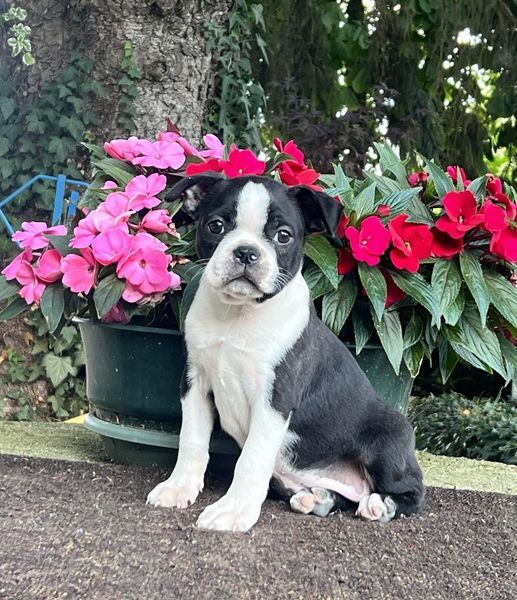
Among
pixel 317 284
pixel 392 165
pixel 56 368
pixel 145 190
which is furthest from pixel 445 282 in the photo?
pixel 56 368

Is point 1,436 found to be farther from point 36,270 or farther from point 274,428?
point 274,428

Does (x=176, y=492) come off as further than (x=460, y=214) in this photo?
No

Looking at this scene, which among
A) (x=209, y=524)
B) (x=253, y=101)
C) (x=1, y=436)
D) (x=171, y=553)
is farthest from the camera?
(x=253, y=101)

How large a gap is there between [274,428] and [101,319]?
106 centimetres

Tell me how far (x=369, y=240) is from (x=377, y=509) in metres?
1.15

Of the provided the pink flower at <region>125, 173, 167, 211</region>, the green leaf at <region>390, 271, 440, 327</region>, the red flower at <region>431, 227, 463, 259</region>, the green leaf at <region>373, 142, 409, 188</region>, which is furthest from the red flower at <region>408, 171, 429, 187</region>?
the pink flower at <region>125, 173, 167, 211</region>

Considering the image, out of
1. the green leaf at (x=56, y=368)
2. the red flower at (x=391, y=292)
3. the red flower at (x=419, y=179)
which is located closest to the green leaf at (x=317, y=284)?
the red flower at (x=391, y=292)

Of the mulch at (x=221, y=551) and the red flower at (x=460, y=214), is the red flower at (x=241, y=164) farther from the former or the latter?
the mulch at (x=221, y=551)

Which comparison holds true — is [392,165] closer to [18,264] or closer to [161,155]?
[161,155]

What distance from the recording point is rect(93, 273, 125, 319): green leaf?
12.1 ft

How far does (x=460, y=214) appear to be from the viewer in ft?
13.4

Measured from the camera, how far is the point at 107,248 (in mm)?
3715

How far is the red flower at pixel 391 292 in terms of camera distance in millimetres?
4070

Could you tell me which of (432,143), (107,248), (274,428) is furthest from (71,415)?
(432,143)
